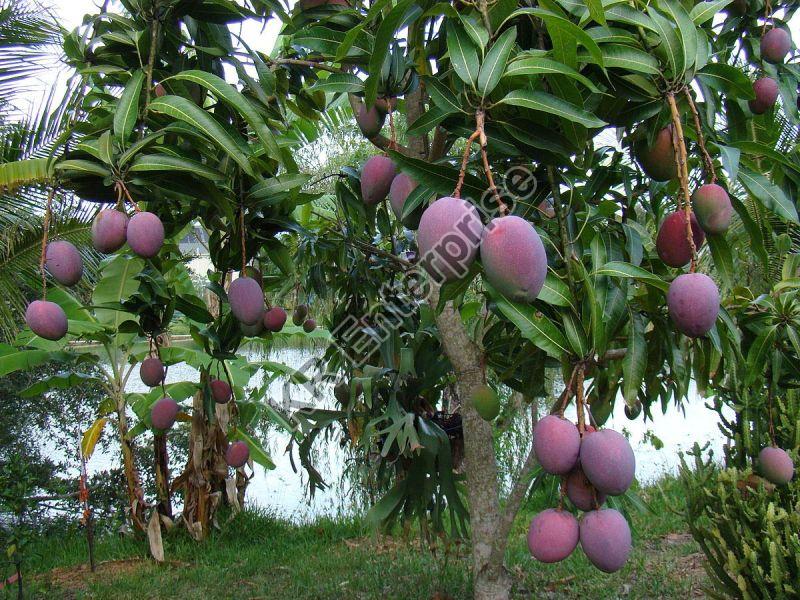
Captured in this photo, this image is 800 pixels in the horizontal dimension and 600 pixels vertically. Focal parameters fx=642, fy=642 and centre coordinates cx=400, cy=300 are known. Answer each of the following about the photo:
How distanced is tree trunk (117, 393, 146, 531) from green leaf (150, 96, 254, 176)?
11.8ft

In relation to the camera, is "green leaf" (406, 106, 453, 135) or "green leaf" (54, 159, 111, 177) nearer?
"green leaf" (406, 106, 453, 135)

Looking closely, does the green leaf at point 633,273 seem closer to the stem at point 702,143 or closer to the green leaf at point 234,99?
the stem at point 702,143

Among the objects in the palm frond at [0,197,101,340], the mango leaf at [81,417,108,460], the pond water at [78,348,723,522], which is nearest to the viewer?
the palm frond at [0,197,101,340]

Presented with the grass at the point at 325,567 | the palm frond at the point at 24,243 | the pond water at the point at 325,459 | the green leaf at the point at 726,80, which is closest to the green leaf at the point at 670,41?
the green leaf at the point at 726,80

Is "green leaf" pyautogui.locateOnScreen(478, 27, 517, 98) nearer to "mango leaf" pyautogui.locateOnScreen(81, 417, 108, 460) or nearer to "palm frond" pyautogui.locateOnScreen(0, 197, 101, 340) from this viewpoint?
"palm frond" pyautogui.locateOnScreen(0, 197, 101, 340)

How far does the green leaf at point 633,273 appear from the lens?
0.85 meters

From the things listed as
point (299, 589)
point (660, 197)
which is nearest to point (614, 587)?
point (299, 589)

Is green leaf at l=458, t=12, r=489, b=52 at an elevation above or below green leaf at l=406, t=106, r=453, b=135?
above

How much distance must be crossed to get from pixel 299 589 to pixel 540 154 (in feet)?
9.91

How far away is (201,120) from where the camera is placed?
1.00 meters

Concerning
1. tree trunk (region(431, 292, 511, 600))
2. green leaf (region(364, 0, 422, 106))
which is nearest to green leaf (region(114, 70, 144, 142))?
green leaf (region(364, 0, 422, 106))

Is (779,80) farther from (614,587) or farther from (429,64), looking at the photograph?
(614,587)

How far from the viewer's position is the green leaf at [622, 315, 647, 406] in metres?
0.94

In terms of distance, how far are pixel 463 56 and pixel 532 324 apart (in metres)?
0.35
